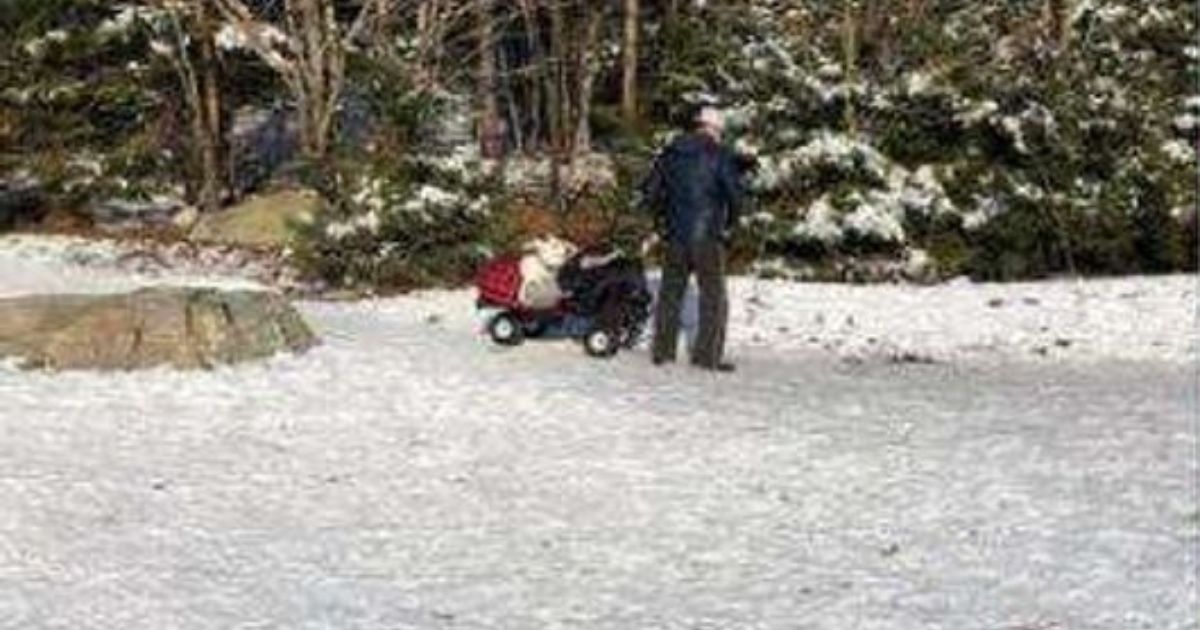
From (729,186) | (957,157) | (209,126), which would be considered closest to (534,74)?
(209,126)

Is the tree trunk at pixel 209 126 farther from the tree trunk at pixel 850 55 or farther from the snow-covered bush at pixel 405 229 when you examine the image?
the tree trunk at pixel 850 55

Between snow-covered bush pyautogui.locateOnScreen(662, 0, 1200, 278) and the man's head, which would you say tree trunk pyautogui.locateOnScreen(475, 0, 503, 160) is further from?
the man's head

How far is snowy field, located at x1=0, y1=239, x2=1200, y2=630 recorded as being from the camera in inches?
387

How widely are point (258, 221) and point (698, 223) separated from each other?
11928 millimetres

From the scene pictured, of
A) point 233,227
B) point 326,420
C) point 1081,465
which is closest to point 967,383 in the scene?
point 1081,465

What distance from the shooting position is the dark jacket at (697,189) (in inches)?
656

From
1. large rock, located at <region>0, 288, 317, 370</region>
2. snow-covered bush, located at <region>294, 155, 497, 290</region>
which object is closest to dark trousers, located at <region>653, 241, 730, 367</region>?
large rock, located at <region>0, 288, 317, 370</region>

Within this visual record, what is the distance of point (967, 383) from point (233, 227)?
1342 centimetres

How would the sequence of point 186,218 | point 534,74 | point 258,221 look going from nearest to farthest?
point 258,221 → point 186,218 → point 534,74

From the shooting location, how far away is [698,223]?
16672 mm

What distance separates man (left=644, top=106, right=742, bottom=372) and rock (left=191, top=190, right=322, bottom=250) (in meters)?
10.1

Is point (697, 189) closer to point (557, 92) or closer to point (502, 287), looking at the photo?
point (502, 287)

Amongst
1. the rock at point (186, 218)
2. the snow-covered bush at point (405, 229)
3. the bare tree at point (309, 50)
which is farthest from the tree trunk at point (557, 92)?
the snow-covered bush at point (405, 229)

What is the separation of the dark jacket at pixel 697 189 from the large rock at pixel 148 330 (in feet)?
9.88
